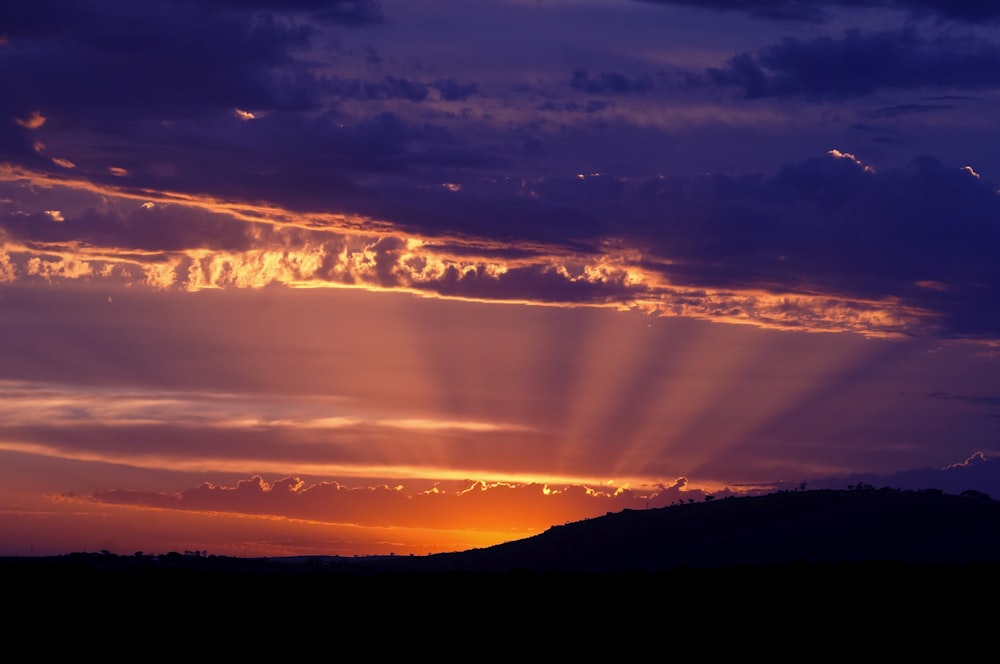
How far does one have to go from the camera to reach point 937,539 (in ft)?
218

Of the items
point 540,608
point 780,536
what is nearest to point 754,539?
point 780,536

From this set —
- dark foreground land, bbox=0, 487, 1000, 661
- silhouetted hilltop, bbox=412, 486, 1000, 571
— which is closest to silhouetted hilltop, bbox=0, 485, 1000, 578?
silhouetted hilltop, bbox=412, 486, 1000, 571

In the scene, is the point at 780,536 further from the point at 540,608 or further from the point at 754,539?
the point at 540,608

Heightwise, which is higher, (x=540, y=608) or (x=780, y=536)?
(x=780, y=536)

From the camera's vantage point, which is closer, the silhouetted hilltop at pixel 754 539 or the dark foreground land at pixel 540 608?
the dark foreground land at pixel 540 608

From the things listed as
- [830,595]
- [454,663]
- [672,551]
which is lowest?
[454,663]

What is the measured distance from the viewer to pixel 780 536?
69438 millimetres

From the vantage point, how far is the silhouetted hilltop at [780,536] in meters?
65.9

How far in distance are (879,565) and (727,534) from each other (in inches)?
855

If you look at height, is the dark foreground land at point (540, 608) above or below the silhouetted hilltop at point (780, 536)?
below

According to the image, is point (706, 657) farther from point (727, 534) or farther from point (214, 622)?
point (727, 534)

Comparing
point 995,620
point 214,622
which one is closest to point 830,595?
point 995,620

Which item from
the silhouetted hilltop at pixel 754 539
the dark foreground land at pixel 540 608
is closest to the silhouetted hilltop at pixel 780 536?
the silhouetted hilltop at pixel 754 539

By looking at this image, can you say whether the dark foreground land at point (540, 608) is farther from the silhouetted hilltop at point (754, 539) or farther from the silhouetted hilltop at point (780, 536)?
the silhouetted hilltop at point (780, 536)
